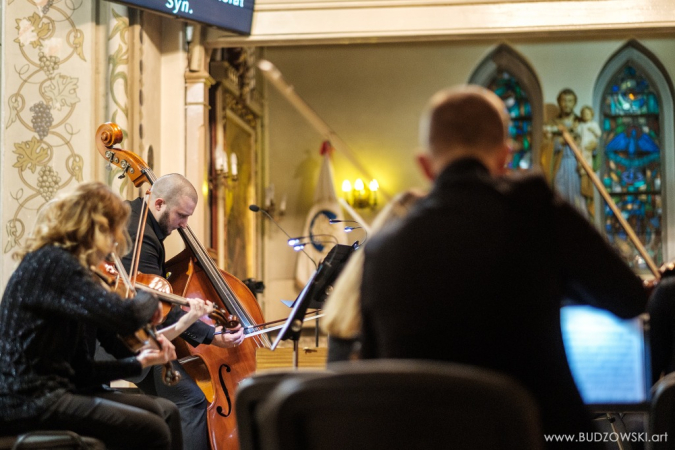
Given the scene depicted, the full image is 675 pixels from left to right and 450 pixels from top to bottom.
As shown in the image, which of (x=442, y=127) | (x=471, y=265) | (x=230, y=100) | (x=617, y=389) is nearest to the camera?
(x=471, y=265)

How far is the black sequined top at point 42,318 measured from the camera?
→ 7.96 feet

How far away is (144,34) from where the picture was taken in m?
5.35

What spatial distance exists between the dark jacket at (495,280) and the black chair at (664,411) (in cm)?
24

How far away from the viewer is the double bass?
3.91 metres

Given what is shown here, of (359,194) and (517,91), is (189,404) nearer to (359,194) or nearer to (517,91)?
(359,194)

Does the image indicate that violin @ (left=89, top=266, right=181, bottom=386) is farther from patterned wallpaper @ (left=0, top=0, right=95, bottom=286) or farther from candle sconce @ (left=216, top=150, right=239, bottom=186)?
candle sconce @ (left=216, top=150, right=239, bottom=186)

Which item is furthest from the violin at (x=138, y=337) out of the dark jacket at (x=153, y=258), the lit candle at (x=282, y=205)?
the lit candle at (x=282, y=205)

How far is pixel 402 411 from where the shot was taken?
46.3 inches

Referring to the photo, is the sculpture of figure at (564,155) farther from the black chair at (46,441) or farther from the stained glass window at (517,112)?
the black chair at (46,441)

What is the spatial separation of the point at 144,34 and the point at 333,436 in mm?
4584

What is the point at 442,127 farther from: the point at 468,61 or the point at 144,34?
the point at 468,61

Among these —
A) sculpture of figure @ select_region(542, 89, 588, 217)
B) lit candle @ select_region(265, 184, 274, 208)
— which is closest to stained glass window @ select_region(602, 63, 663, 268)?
sculpture of figure @ select_region(542, 89, 588, 217)

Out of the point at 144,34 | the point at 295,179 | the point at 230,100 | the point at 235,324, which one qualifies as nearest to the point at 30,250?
the point at 235,324

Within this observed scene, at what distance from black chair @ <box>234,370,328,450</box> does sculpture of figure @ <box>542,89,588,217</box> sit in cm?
881
